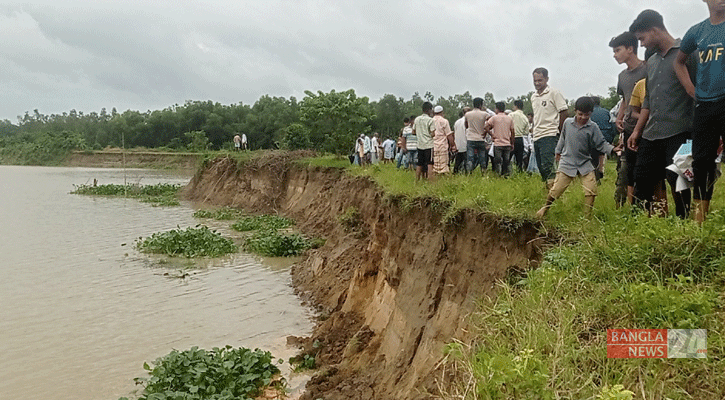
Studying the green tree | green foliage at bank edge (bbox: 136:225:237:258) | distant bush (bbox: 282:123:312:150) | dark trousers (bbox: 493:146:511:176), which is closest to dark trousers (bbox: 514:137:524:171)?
dark trousers (bbox: 493:146:511:176)

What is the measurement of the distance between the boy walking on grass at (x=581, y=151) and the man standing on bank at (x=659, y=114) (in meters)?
0.54

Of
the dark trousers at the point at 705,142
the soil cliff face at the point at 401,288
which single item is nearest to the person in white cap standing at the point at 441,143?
the soil cliff face at the point at 401,288

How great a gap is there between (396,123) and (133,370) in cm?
4920

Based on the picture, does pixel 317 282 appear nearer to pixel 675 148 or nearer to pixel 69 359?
pixel 69 359

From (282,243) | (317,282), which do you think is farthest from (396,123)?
(317,282)

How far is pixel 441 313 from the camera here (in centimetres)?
602

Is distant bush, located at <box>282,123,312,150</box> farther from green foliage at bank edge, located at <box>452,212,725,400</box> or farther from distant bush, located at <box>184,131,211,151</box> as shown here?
green foliage at bank edge, located at <box>452,212,725,400</box>

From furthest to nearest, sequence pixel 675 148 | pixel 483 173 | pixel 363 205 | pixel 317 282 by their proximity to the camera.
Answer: pixel 363 205, pixel 317 282, pixel 483 173, pixel 675 148

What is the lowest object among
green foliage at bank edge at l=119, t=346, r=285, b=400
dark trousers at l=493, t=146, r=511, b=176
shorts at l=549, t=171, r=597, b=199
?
green foliage at bank edge at l=119, t=346, r=285, b=400

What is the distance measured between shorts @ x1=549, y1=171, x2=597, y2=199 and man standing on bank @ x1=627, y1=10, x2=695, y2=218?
455 millimetres

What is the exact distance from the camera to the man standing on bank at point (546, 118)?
26.1 feet

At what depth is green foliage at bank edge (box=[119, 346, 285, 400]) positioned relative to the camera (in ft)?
22.0

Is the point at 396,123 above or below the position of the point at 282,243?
above

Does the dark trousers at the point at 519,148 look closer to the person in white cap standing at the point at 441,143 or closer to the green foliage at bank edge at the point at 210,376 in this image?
the person in white cap standing at the point at 441,143
